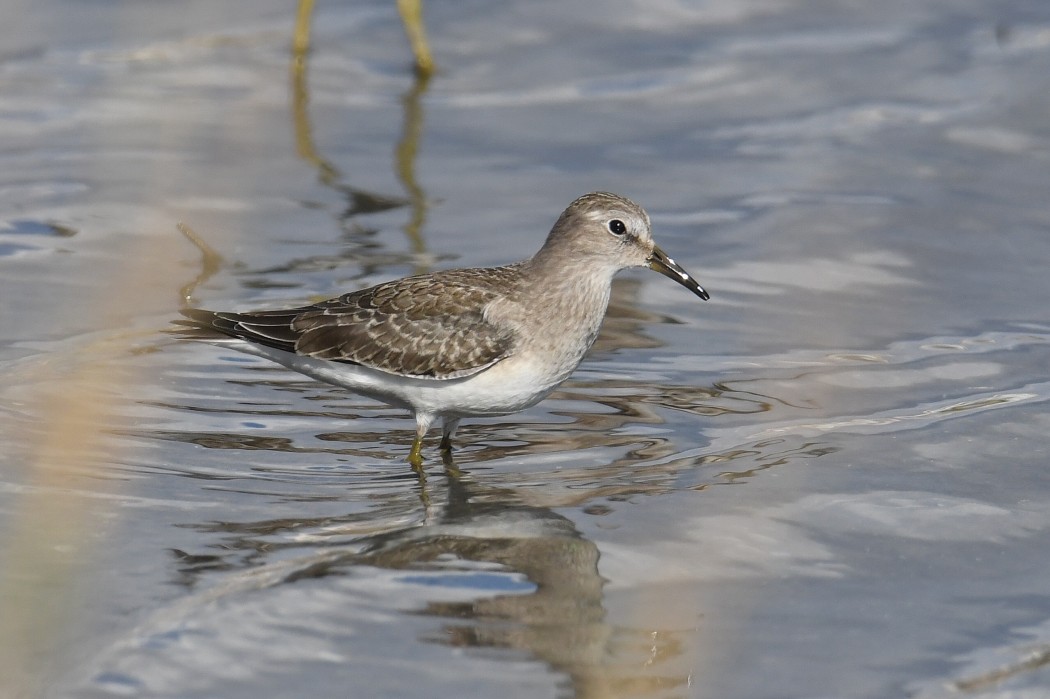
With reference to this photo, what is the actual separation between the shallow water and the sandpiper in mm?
412

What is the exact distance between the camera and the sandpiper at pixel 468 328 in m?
8.92

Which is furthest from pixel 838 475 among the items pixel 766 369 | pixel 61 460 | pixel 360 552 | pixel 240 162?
pixel 240 162

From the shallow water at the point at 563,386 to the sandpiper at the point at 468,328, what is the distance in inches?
16.2

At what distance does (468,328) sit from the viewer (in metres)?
9.07

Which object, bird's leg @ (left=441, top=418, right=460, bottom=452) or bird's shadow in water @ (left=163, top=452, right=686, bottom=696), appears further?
bird's leg @ (left=441, top=418, right=460, bottom=452)

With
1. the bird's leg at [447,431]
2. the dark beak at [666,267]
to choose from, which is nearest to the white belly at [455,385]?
the bird's leg at [447,431]

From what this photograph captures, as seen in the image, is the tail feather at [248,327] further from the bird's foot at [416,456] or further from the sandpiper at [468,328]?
the bird's foot at [416,456]

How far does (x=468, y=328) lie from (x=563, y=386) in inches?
51.4

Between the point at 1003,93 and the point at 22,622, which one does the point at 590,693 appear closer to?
the point at 22,622

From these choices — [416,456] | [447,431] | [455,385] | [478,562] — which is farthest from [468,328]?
[478,562]

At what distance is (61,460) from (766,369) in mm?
4425

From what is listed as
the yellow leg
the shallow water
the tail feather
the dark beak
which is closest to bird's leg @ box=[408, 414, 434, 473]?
the yellow leg

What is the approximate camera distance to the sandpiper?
8.92 metres

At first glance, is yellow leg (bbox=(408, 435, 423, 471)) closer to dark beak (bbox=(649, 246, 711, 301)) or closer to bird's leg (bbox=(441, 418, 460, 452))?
bird's leg (bbox=(441, 418, 460, 452))
